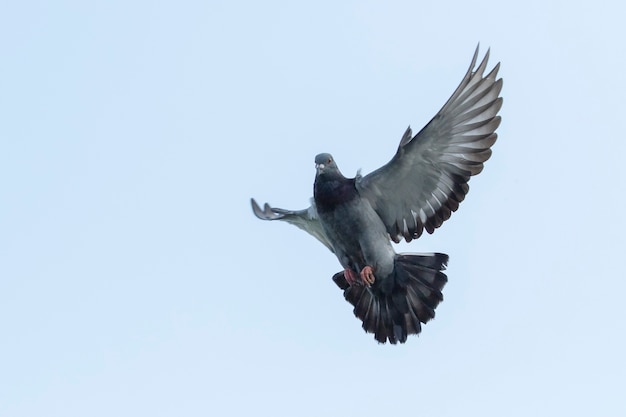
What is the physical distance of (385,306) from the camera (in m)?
20.0

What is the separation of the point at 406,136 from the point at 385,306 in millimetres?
2680

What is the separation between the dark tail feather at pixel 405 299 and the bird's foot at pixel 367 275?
357 mm

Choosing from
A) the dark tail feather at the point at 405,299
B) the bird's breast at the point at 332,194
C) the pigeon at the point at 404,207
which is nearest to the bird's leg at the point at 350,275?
the pigeon at the point at 404,207

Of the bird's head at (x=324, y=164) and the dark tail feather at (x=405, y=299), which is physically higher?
the bird's head at (x=324, y=164)

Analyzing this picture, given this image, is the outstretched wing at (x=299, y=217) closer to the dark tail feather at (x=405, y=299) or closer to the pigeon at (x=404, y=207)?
the pigeon at (x=404, y=207)

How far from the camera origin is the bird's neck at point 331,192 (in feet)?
63.0

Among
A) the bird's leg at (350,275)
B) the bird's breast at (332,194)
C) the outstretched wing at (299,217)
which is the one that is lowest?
the bird's leg at (350,275)

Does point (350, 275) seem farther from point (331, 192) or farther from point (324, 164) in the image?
point (324, 164)

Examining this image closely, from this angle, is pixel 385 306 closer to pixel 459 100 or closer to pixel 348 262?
pixel 348 262

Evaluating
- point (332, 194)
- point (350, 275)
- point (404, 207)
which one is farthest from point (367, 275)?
point (332, 194)

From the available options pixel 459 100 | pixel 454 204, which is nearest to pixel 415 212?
pixel 454 204

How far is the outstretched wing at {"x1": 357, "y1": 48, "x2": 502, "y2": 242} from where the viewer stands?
1866 centimetres

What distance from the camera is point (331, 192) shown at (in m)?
19.2

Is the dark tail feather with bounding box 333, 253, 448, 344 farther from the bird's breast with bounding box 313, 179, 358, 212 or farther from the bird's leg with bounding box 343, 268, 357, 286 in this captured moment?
the bird's breast with bounding box 313, 179, 358, 212
